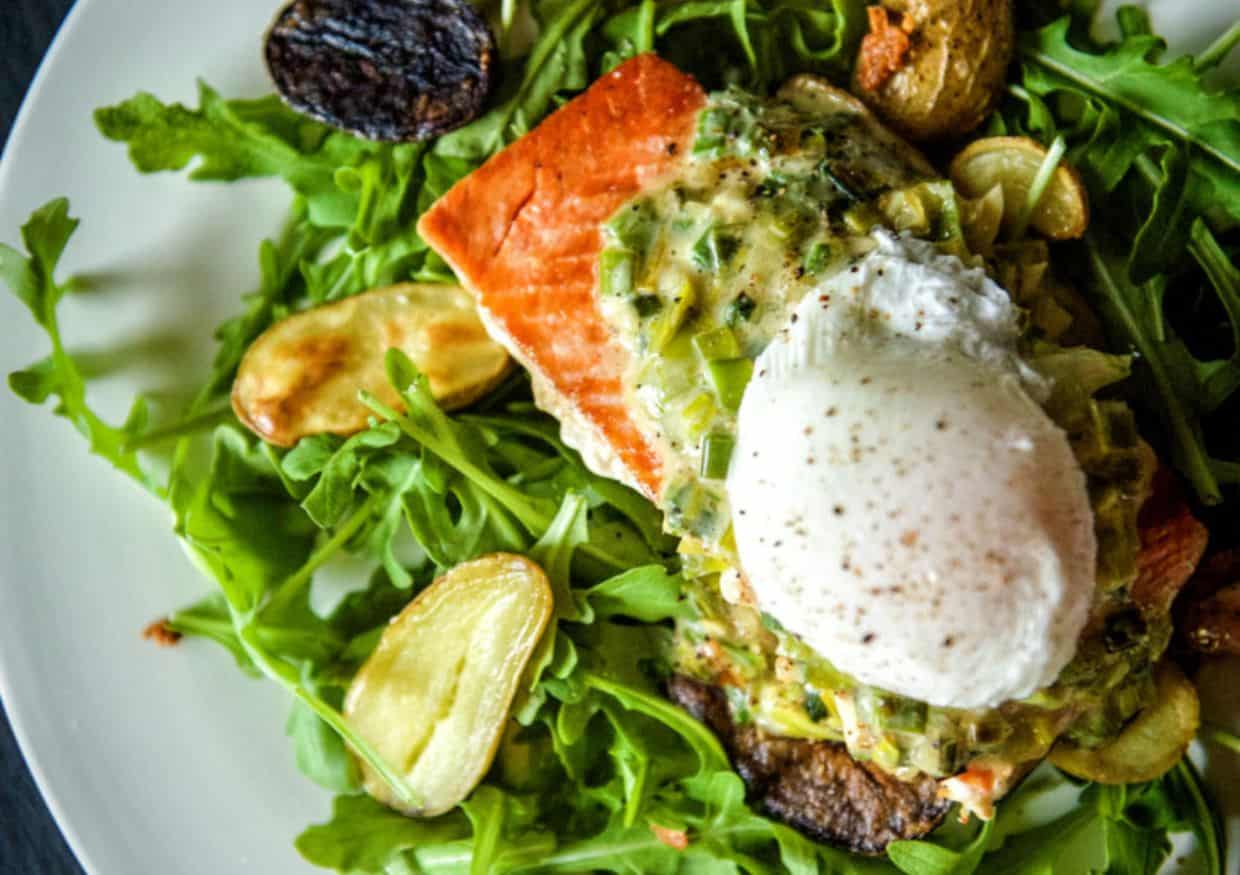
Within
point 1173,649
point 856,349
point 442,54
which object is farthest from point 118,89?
point 1173,649

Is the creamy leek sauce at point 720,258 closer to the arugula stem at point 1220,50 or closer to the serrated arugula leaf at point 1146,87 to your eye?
the serrated arugula leaf at point 1146,87

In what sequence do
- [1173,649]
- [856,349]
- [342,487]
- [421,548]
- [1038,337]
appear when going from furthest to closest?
[421,548]
[342,487]
[1173,649]
[1038,337]
[856,349]

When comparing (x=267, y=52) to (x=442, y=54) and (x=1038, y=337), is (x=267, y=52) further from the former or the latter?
(x=1038, y=337)

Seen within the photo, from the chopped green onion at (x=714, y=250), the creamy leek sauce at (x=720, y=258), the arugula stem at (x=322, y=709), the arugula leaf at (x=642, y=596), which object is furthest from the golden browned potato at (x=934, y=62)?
the arugula stem at (x=322, y=709)

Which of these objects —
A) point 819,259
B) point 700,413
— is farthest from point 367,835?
point 819,259

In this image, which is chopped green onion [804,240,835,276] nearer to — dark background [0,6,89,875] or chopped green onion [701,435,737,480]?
chopped green onion [701,435,737,480]

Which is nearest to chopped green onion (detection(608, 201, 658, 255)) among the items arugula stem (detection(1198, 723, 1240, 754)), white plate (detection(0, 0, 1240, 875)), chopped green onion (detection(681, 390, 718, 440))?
chopped green onion (detection(681, 390, 718, 440))

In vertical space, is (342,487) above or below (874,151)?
below
